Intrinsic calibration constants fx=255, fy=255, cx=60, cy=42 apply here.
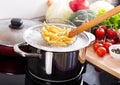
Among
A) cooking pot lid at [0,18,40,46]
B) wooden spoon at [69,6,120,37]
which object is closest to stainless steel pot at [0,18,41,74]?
cooking pot lid at [0,18,40,46]

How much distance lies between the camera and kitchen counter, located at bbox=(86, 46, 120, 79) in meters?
0.80

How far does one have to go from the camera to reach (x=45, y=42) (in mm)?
744

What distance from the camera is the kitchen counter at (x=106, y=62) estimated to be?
0.80 m

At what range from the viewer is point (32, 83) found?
76 cm

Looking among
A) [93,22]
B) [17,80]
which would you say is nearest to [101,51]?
[93,22]

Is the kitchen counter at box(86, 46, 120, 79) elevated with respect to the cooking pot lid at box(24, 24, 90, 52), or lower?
lower

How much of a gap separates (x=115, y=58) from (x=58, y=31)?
0.73 ft

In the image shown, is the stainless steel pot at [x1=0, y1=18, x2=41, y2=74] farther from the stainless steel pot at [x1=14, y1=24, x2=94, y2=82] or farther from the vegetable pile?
the vegetable pile

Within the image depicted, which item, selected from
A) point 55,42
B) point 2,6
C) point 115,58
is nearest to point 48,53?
point 55,42

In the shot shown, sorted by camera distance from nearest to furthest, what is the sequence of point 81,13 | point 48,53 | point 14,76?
1. point 48,53
2. point 14,76
3. point 81,13

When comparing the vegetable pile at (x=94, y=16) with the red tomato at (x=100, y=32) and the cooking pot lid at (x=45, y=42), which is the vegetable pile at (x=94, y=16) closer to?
the red tomato at (x=100, y=32)

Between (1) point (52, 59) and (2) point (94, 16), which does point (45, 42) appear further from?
(2) point (94, 16)

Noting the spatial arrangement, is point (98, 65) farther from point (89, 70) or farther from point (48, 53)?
point (48, 53)

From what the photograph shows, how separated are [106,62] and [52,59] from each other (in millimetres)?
223
